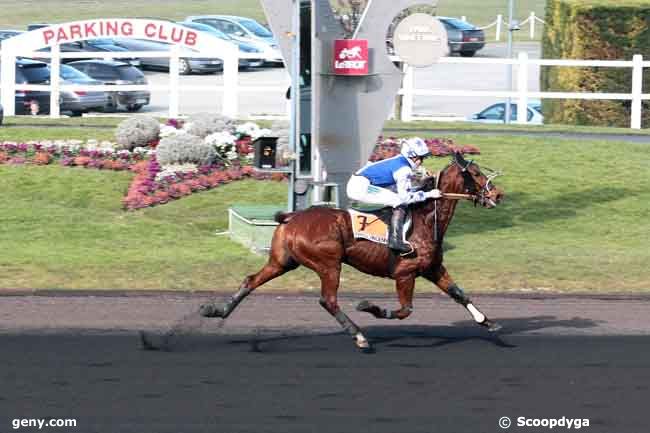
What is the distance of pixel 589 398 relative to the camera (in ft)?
31.0

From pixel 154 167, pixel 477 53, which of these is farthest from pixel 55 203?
pixel 477 53

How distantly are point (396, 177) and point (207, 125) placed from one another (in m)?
10.8

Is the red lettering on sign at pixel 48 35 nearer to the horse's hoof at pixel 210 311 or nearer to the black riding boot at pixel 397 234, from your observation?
the horse's hoof at pixel 210 311

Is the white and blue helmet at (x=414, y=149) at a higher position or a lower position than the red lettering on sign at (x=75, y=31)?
lower

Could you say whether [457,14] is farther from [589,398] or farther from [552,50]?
[589,398]

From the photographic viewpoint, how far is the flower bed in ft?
63.8

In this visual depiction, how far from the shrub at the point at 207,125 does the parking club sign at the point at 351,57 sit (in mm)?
6192

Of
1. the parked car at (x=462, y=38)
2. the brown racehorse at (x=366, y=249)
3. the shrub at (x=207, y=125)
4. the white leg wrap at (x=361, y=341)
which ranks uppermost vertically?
the parked car at (x=462, y=38)

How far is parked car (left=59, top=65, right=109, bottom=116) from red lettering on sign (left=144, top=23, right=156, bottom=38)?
452 centimetres

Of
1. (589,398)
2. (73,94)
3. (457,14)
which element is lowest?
(589,398)

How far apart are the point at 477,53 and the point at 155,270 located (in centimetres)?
3906

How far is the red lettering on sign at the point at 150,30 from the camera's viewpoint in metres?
27.9

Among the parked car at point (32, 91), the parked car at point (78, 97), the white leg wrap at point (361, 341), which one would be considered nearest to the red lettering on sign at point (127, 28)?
the parked car at point (32, 91)

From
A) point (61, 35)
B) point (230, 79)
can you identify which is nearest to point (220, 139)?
point (230, 79)
